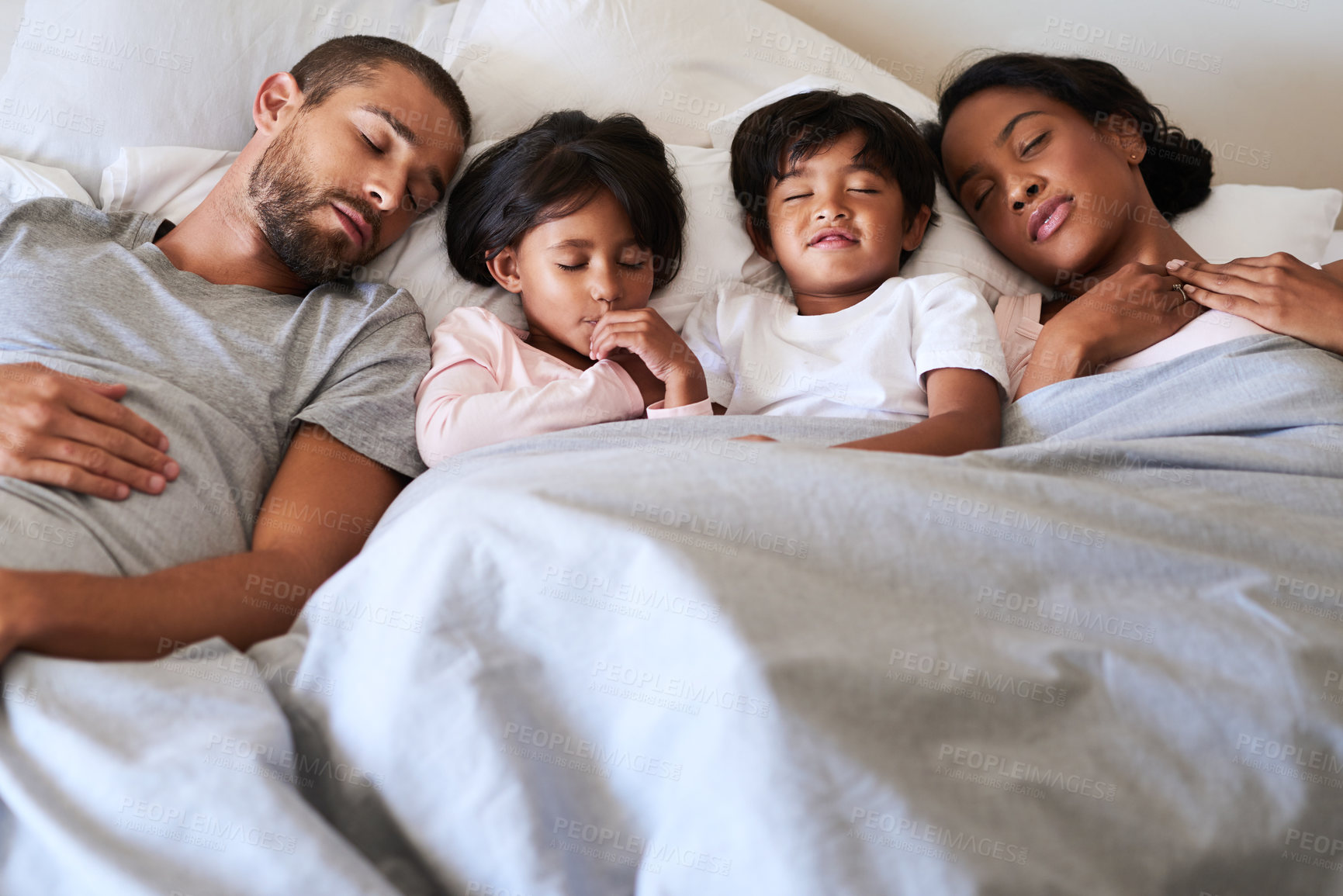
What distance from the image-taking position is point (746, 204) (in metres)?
1.80

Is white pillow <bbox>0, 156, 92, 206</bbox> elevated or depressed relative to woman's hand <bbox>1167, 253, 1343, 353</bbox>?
depressed

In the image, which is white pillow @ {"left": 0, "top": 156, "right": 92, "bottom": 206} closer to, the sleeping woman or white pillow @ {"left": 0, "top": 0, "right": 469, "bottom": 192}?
white pillow @ {"left": 0, "top": 0, "right": 469, "bottom": 192}

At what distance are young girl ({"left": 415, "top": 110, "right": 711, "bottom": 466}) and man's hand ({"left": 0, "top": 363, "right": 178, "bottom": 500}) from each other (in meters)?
0.39

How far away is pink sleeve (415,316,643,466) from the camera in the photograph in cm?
140

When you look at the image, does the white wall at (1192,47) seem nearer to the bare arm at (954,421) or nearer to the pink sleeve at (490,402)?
the bare arm at (954,421)

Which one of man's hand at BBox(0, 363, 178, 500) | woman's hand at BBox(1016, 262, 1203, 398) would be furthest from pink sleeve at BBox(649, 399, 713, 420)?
man's hand at BBox(0, 363, 178, 500)

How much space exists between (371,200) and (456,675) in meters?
1.06

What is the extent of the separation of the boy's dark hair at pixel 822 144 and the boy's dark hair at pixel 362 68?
1.90ft

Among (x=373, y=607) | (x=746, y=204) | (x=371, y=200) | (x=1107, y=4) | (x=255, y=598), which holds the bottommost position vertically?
(x=255, y=598)

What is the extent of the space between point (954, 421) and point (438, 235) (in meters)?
1.05

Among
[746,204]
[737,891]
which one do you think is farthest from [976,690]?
[746,204]

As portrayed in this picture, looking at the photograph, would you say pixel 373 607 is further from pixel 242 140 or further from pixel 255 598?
pixel 242 140

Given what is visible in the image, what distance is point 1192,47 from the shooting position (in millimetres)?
2312

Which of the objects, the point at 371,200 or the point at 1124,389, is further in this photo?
the point at 371,200
